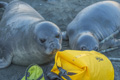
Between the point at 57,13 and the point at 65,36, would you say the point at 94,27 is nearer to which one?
→ the point at 65,36

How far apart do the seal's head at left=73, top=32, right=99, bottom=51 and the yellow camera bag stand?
1.93 feet

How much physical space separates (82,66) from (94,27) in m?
1.65

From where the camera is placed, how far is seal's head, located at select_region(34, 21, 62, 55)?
2256mm

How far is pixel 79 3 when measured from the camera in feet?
18.3

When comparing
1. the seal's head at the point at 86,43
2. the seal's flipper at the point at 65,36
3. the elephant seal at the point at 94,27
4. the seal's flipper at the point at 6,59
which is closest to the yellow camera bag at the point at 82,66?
the seal's head at the point at 86,43

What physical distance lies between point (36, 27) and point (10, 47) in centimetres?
65

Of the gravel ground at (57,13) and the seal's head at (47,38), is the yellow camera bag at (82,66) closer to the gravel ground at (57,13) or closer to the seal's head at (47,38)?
the seal's head at (47,38)

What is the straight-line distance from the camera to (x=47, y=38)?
2277 millimetres

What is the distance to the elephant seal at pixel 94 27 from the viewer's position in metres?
3.10

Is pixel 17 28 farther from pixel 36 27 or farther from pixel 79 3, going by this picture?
pixel 79 3

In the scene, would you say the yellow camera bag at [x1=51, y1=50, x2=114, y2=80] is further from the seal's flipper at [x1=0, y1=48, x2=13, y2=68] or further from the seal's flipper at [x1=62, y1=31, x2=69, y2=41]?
the seal's flipper at [x1=62, y1=31, x2=69, y2=41]

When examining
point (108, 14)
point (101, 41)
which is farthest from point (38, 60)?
point (108, 14)

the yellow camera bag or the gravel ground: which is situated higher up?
the yellow camera bag

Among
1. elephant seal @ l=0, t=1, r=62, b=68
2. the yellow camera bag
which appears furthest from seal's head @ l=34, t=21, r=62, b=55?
the yellow camera bag
